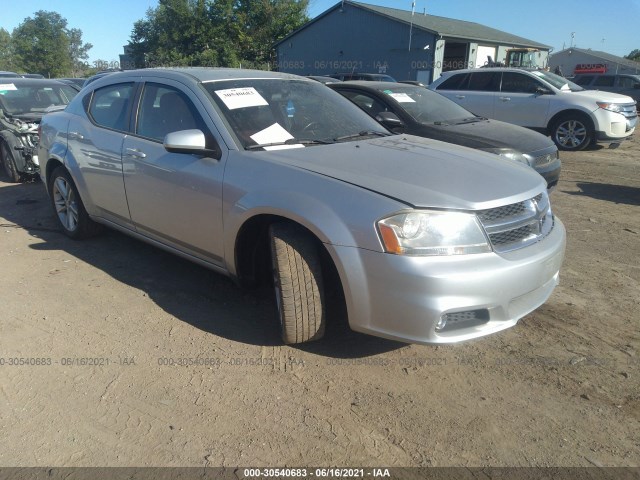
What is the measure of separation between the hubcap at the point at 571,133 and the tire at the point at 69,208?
9.76 metres

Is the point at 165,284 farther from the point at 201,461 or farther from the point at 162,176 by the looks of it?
the point at 201,461

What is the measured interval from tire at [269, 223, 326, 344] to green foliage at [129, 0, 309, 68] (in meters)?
37.8

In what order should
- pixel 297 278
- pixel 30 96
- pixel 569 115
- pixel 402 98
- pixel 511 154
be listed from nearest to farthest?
1. pixel 297 278
2. pixel 511 154
3. pixel 402 98
4. pixel 30 96
5. pixel 569 115

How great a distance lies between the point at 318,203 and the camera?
294 centimetres

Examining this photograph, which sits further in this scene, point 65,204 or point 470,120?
point 470,120

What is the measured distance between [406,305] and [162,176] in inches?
82.5

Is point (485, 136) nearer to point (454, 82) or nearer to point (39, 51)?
point (454, 82)

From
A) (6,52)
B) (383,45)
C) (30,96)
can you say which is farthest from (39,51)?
(30,96)

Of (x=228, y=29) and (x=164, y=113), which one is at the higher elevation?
(x=228, y=29)

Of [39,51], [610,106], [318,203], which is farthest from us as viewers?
[39,51]

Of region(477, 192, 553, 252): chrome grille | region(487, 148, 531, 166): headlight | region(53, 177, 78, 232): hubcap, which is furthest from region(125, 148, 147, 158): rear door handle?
region(487, 148, 531, 166): headlight

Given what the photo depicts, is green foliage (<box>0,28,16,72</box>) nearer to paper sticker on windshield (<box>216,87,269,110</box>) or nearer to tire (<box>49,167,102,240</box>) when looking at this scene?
tire (<box>49,167,102,240</box>)

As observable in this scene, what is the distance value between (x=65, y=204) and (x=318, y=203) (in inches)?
139

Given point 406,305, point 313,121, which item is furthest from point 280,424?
point 313,121
